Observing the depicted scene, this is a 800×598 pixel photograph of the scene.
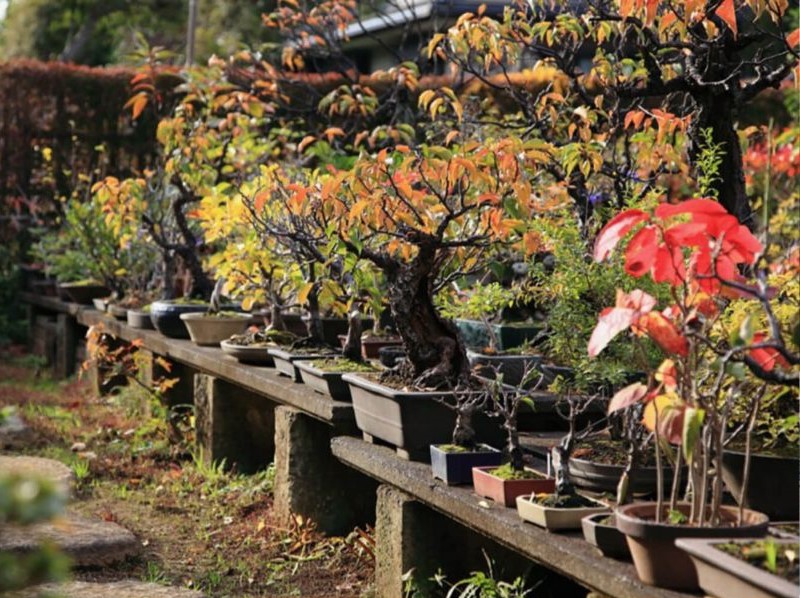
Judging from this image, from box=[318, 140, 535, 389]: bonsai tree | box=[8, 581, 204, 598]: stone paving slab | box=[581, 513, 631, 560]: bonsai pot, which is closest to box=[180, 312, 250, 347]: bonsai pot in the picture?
box=[318, 140, 535, 389]: bonsai tree

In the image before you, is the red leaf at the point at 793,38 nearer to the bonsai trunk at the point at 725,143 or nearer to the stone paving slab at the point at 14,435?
the bonsai trunk at the point at 725,143

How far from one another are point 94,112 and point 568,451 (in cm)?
905

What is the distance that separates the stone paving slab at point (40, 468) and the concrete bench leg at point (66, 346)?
3.83 m

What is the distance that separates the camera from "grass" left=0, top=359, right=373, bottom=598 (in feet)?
15.7

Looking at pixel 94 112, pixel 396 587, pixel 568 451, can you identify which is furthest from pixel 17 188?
pixel 568 451

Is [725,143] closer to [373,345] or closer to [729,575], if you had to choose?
[373,345]

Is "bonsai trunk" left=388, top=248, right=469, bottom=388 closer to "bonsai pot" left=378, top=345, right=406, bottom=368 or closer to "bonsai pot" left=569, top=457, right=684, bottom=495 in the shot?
"bonsai pot" left=378, top=345, right=406, bottom=368

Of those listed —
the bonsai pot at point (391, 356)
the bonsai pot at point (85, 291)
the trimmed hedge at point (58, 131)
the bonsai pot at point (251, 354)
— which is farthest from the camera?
the trimmed hedge at point (58, 131)

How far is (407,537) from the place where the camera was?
419cm

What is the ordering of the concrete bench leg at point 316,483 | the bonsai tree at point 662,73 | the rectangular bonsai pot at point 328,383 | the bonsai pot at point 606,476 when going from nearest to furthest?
the bonsai pot at point 606,476 < the bonsai tree at point 662,73 < the rectangular bonsai pot at point 328,383 < the concrete bench leg at point 316,483

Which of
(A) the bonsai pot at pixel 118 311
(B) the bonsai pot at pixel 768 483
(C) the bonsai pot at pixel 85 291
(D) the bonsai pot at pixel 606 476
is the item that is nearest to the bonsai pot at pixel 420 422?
(D) the bonsai pot at pixel 606 476

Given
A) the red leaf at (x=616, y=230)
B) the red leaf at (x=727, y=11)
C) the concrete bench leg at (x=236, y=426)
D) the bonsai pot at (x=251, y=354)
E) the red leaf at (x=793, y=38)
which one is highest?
the red leaf at (x=727, y=11)

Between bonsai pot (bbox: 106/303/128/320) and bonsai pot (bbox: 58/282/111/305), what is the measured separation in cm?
112

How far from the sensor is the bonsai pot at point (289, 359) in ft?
18.1
